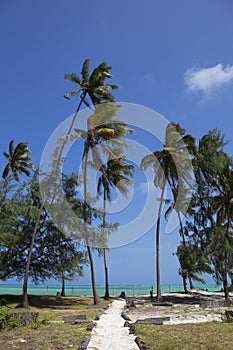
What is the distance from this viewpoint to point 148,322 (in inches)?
461

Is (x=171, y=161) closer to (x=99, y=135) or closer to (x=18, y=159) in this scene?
(x=99, y=135)

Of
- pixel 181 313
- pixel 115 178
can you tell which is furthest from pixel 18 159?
pixel 181 313

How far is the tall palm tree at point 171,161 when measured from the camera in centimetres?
2575

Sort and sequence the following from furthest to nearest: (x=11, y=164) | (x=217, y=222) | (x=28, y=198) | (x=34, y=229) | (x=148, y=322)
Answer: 1. (x=11, y=164)
2. (x=217, y=222)
3. (x=28, y=198)
4. (x=34, y=229)
5. (x=148, y=322)

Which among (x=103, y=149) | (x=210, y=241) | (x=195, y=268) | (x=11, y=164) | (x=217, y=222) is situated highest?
(x=11, y=164)

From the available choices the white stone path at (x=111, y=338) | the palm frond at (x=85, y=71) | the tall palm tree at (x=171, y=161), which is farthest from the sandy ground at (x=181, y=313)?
the palm frond at (x=85, y=71)

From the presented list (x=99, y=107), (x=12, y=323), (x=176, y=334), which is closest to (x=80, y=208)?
(x=99, y=107)

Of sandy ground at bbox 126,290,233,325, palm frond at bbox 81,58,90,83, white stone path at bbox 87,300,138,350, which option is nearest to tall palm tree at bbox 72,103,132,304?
palm frond at bbox 81,58,90,83

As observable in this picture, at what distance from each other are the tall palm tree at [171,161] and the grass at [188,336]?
15.1 metres

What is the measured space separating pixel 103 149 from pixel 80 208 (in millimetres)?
4553

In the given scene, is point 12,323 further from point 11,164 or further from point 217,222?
point 11,164

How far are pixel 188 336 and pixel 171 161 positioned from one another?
1816 centimetres

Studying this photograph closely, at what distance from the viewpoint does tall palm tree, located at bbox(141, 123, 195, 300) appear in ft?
84.5

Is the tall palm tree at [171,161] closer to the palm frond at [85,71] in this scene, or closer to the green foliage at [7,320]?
the palm frond at [85,71]
